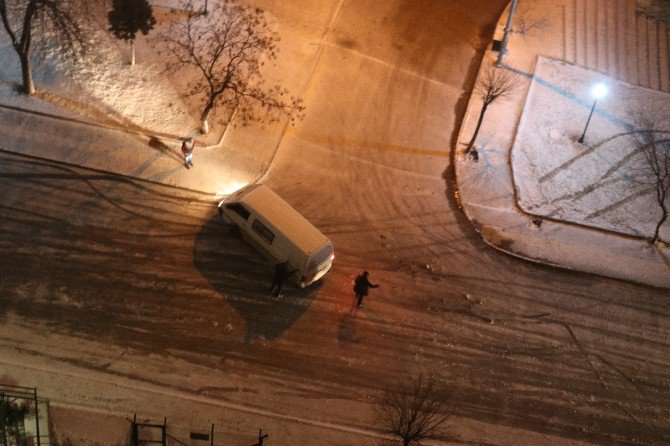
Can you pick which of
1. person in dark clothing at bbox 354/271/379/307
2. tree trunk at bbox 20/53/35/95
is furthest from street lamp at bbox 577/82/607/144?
tree trunk at bbox 20/53/35/95

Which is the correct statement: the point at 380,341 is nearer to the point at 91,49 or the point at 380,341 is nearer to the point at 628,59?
the point at 91,49

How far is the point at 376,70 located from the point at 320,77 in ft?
7.24

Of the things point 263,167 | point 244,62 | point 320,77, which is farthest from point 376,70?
point 263,167

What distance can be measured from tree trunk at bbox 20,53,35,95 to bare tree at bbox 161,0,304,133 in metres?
4.49

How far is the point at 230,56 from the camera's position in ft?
73.6

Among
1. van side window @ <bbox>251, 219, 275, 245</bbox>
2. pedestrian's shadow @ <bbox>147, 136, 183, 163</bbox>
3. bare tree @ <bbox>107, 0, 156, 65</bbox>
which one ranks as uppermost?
bare tree @ <bbox>107, 0, 156, 65</bbox>

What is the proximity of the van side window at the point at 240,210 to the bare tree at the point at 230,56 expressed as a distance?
396 centimetres

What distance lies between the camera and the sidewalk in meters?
20.1

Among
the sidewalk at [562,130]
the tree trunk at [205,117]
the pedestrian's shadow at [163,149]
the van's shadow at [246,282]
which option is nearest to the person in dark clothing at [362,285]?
the van's shadow at [246,282]

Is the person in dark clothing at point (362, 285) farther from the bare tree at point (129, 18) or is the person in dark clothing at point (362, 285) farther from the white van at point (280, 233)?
the bare tree at point (129, 18)

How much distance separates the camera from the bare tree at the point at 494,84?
22125mm

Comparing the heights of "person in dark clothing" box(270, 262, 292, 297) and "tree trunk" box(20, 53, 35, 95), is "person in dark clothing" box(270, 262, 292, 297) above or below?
below

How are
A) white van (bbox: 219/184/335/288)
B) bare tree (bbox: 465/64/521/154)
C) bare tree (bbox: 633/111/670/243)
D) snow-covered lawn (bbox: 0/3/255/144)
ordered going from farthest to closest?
bare tree (bbox: 465/64/521/154) < snow-covered lawn (bbox: 0/3/255/144) < bare tree (bbox: 633/111/670/243) < white van (bbox: 219/184/335/288)

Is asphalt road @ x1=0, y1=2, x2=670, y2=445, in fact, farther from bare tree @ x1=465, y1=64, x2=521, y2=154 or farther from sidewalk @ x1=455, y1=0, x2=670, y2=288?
bare tree @ x1=465, y1=64, x2=521, y2=154
